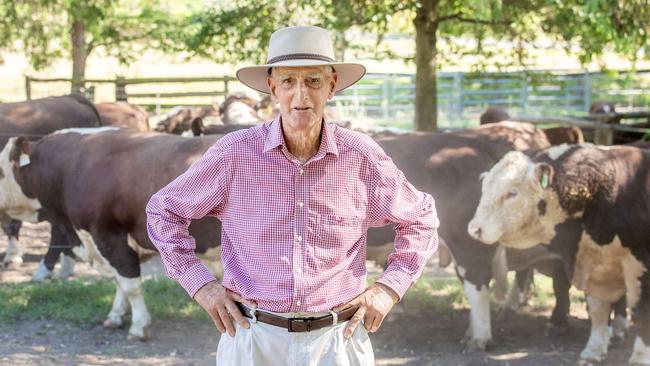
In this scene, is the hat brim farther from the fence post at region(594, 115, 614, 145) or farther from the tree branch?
the fence post at region(594, 115, 614, 145)

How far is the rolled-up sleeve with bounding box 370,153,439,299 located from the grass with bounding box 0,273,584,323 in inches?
206

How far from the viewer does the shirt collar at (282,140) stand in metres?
3.10

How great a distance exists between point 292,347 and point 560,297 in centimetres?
536

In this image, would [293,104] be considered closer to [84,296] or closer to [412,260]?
[412,260]

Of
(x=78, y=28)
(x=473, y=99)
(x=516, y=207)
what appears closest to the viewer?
(x=516, y=207)

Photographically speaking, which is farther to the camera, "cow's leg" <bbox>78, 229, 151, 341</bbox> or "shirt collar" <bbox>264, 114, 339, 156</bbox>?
"cow's leg" <bbox>78, 229, 151, 341</bbox>

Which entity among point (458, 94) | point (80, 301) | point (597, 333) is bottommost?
point (80, 301)

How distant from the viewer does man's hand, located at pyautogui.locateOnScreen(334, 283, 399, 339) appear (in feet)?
10.2

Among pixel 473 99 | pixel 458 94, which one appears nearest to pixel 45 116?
pixel 458 94

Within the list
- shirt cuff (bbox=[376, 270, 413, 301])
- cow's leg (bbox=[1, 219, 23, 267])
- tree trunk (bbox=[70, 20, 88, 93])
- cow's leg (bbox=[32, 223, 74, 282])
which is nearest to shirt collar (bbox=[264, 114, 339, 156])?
shirt cuff (bbox=[376, 270, 413, 301])

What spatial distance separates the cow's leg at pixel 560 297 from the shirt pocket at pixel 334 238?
520 cm

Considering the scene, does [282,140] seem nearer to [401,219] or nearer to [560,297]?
[401,219]

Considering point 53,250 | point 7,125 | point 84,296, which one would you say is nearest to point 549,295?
point 84,296

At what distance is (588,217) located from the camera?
264 inches
